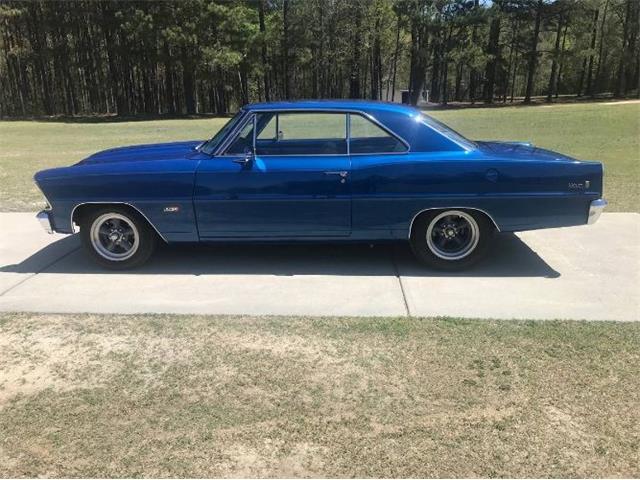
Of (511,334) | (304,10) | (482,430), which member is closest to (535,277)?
(511,334)

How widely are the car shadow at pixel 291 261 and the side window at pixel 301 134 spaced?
38.8 inches

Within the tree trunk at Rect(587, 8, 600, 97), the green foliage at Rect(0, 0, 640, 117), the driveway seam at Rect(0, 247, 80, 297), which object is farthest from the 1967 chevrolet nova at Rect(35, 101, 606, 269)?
the tree trunk at Rect(587, 8, 600, 97)

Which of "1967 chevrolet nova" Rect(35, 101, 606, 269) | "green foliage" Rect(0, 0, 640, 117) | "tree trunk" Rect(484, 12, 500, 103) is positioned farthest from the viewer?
"tree trunk" Rect(484, 12, 500, 103)

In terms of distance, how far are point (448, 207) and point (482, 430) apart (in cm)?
254

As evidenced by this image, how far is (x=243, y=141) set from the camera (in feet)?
17.5

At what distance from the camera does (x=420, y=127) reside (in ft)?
17.2

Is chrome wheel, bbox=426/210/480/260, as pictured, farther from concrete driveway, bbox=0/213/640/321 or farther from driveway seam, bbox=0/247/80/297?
driveway seam, bbox=0/247/80/297

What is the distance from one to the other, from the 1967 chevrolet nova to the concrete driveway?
12.4 inches

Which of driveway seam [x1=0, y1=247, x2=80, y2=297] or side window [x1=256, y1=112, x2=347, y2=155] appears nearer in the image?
driveway seam [x1=0, y1=247, x2=80, y2=297]

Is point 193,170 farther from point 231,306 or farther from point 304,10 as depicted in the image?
point 304,10

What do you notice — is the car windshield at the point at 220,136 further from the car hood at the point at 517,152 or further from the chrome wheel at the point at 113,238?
the car hood at the point at 517,152

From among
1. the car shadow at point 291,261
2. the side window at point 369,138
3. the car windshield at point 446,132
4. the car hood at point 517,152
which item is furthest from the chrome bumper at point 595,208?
the side window at point 369,138

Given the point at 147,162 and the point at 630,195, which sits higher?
the point at 147,162

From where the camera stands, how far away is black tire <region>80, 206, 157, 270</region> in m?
5.41
